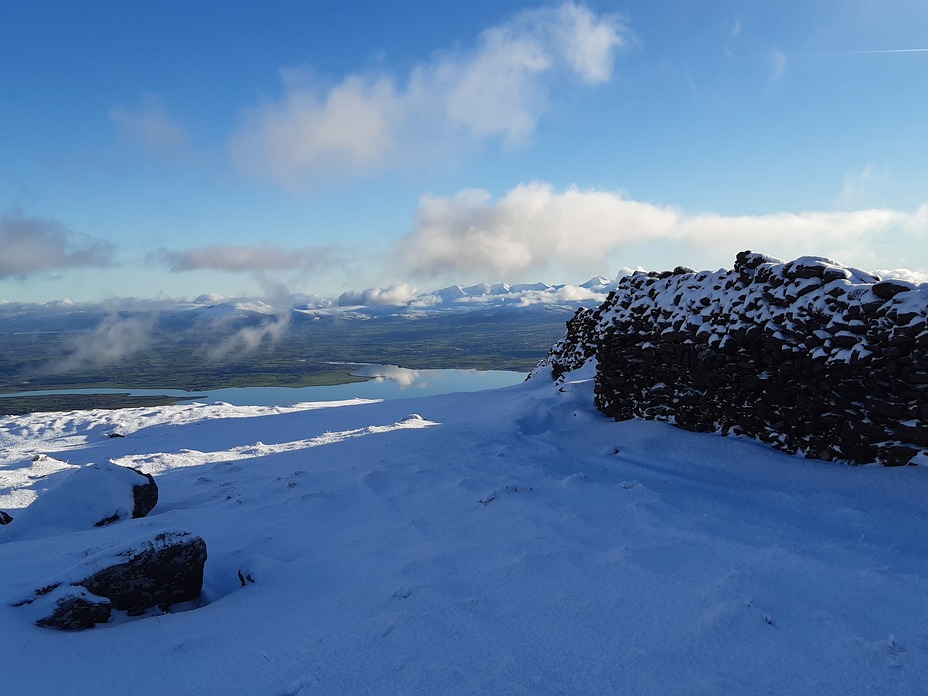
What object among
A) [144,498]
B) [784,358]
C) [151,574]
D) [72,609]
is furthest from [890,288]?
[144,498]

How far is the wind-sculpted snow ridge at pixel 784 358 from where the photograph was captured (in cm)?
811

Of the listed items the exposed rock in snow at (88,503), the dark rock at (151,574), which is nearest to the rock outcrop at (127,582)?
the dark rock at (151,574)

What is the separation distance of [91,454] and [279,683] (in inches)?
797

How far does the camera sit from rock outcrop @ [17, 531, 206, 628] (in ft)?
17.6

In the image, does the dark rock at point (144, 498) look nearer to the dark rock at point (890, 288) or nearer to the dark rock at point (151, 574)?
the dark rock at point (151, 574)

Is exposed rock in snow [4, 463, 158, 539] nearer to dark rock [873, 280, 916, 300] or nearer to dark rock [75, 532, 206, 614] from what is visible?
dark rock [75, 532, 206, 614]

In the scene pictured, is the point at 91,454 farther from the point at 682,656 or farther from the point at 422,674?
the point at 682,656

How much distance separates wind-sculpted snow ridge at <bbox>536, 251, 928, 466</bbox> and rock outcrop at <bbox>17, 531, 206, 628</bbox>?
9.67 m

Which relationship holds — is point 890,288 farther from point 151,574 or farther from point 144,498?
point 144,498

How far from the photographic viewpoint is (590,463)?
1034 centimetres

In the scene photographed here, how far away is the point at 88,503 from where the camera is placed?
9.62m

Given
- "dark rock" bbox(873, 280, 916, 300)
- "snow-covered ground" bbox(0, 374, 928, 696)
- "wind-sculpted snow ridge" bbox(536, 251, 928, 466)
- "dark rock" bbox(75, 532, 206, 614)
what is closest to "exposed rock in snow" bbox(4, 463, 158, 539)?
"snow-covered ground" bbox(0, 374, 928, 696)

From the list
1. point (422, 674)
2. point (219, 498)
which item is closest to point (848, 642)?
point (422, 674)

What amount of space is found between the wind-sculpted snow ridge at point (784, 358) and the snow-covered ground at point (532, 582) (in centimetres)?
55
